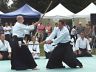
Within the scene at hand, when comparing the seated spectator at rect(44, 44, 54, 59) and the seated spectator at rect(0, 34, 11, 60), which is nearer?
the seated spectator at rect(0, 34, 11, 60)

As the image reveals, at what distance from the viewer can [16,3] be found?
56.3 metres

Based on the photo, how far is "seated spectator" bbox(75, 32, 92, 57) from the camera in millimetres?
20094

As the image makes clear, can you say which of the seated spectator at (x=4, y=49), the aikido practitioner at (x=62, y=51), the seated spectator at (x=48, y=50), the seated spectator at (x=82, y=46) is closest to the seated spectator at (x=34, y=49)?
the seated spectator at (x=48, y=50)

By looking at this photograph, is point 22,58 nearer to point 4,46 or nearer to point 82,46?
point 4,46

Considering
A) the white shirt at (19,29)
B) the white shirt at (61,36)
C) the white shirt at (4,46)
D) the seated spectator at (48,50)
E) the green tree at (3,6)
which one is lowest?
the seated spectator at (48,50)

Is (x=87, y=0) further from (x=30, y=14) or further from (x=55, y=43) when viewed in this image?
(x=55, y=43)

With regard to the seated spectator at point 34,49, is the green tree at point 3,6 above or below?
above

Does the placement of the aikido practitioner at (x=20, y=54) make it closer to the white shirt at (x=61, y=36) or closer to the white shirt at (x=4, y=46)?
the white shirt at (x=61, y=36)

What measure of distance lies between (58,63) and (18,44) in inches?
61.5

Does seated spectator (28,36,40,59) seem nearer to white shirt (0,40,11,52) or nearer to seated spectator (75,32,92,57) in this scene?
white shirt (0,40,11,52)

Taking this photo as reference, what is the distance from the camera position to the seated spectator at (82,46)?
20.1 meters

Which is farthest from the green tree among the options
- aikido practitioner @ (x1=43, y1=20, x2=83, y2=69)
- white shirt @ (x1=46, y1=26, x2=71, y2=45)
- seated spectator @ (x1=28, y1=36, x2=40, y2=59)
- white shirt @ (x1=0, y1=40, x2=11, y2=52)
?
aikido practitioner @ (x1=43, y1=20, x2=83, y2=69)

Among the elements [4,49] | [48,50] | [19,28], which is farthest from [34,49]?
[19,28]

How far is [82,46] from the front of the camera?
2019 cm
